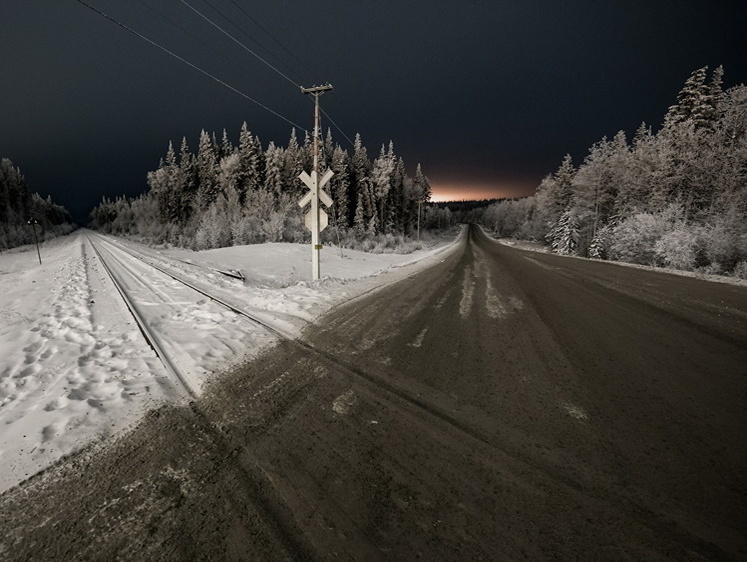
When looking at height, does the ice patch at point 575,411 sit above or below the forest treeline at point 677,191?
below

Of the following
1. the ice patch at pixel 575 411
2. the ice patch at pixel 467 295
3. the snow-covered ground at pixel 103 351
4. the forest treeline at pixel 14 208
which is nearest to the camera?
the snow-covered ground at pixel 103 351

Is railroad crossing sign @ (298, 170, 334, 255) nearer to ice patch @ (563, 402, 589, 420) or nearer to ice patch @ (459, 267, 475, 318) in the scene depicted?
ice patch @ (459, 267, 475, 318)

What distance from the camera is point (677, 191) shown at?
2739 centimetres

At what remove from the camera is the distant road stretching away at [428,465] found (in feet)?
6.36

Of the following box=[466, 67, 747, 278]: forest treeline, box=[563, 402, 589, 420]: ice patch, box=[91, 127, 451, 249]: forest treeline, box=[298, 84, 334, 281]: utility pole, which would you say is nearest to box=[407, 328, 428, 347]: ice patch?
box=[563, 402, 589, 420]: ice patch

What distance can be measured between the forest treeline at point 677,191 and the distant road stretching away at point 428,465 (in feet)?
50.4

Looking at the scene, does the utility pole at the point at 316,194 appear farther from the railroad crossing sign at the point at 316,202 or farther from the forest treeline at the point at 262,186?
the forest treeline at the point at 262,186

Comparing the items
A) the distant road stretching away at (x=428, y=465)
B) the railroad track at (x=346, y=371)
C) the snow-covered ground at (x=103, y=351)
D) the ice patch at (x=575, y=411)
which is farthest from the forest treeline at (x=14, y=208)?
the ice patch at (x=575, y=411)

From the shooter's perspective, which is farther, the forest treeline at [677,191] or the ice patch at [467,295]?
the forest treeline at [677,191]

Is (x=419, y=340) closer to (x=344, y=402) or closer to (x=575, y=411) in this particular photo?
(x=344, y=402)

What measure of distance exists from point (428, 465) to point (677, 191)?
37.2 metres

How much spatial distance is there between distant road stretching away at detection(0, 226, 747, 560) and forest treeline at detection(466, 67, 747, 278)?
15.4 meters

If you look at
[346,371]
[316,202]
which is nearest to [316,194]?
[316,202]

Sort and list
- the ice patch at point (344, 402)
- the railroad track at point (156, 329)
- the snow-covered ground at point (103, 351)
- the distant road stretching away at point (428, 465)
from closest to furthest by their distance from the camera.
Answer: the distant road stretching away at point (428, 465), the snow-covered ground at point (103, 351), the ice patch at point (344, 402), the railroad track at point (156, 329)
